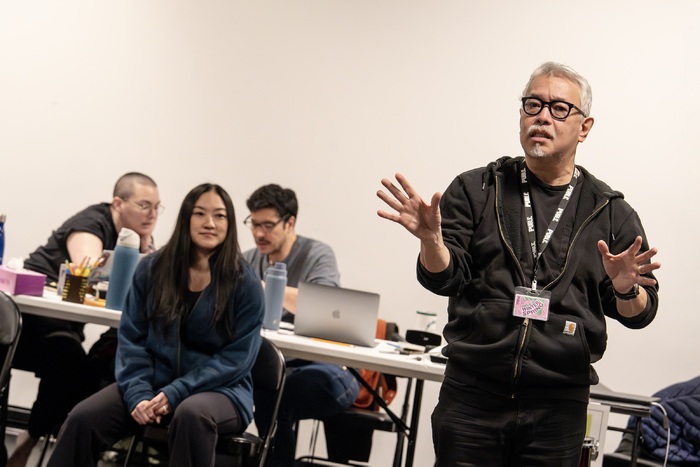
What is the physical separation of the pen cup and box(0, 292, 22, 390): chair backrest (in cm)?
39

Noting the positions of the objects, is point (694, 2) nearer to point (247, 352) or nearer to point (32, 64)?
point (247, 352)

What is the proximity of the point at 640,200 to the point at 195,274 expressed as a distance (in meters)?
2.80

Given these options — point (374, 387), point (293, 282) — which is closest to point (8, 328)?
point (293, 282)

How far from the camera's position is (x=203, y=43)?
16.9ft

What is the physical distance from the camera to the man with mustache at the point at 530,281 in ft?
6.28

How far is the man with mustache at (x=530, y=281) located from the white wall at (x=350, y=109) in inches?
110

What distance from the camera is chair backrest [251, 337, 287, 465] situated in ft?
9.75

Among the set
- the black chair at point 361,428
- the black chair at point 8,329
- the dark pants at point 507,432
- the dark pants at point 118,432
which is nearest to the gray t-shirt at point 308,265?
the black chair at point 361,428

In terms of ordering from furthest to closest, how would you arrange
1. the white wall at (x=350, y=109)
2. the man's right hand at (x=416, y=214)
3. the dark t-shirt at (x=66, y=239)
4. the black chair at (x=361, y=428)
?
the white wall at (x=350, y=109)
the dark t-shirt at (x=66, y=239)
the black chair at (x=361, y=428)
the man's right hand at (x=416, y=214)

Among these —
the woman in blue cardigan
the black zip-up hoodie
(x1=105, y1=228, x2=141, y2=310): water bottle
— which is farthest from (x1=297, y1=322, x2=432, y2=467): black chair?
the black zip-up hoodie

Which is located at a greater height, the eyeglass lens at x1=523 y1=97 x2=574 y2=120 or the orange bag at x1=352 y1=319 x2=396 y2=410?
the eyeglass lens at x1=523 y1=97 x2=574 y2=120

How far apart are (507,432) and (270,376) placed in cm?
135

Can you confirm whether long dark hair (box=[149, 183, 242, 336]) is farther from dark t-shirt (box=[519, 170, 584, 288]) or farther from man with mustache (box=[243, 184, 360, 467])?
dark t-shirt (box=[519, 170, 584, 288])

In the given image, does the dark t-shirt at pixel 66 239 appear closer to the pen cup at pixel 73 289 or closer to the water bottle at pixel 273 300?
the pen cup at pixel 73 289
